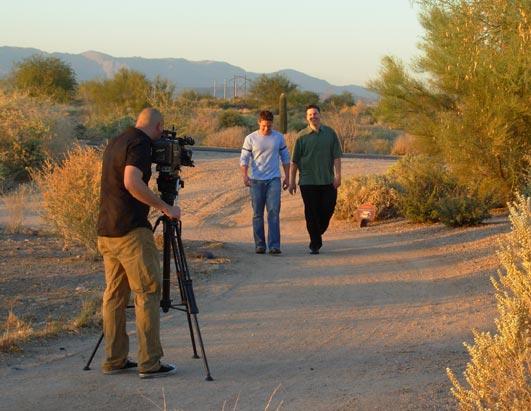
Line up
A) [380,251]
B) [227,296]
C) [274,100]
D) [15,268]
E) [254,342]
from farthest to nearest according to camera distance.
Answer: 1. [274,100]
2. [380,251]
3. [15,268]
4. [227,296]
5. [254,342]

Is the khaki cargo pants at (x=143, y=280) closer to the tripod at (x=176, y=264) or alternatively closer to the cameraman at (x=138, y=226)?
the cameraman at (x=138, y=226)

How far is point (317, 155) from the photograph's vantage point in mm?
13094

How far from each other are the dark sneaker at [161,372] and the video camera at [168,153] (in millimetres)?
1504

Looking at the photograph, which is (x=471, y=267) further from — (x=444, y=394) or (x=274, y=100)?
(x=274, y=100)

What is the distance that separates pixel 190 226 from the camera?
732 inches

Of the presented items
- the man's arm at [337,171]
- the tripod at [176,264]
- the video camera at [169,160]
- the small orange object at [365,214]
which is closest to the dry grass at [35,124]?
the small orange object at [365,214]

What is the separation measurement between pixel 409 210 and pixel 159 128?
973 centimetres

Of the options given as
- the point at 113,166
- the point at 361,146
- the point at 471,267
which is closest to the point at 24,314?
the point at 113,166

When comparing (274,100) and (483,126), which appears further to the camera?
(274,100)

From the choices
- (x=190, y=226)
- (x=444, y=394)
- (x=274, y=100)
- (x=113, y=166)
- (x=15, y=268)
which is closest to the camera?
(x=444, y=394)

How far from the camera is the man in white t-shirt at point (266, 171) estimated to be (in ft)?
42.3

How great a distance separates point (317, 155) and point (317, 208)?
2.47ft

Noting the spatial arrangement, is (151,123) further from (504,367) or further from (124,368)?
(504,367)

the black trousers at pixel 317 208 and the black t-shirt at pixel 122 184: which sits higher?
the black t-shirt at pixel 122 184
